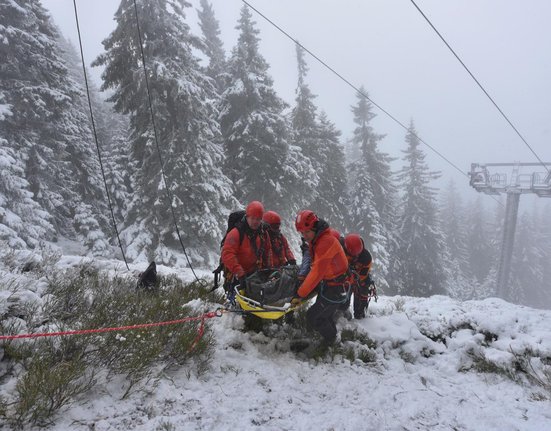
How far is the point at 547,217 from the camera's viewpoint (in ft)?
217

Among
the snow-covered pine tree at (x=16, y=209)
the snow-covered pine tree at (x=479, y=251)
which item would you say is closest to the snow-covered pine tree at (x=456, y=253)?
the snow-covered pine tree at (x=479, y=251)

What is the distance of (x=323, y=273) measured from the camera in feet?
14.1

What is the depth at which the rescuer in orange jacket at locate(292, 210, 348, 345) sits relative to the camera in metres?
4.29

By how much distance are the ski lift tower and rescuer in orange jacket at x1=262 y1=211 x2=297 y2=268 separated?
25.6 metres

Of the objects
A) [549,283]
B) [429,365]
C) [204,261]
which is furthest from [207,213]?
[549,283]

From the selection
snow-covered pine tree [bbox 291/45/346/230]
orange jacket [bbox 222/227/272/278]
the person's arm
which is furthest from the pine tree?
the person's arm

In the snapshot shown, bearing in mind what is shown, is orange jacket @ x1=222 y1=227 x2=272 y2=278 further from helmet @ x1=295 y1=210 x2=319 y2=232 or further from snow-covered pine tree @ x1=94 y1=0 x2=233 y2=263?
snow-covered pine tree @ x1=94 y1=0 x2=233 y2=263

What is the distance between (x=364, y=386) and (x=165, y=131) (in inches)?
504

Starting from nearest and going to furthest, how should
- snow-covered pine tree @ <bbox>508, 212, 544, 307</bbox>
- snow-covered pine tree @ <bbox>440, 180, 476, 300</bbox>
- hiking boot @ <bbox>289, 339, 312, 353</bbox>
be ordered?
1. hiking boot @ <bbox>289, 339, 312, 353</bbox>
2. snow-covered pine tree @ <bbox>440, 180, 476, 300</bbox>
3. snow-covered pine tree @ <bbox>508, 212, 544, 307</bbox>

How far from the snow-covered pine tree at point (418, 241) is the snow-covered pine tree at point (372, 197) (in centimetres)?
181

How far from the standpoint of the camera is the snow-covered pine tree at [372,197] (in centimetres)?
2411

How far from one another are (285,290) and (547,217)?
82.7 metres

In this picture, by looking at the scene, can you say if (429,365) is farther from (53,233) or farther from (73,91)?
(73,91)

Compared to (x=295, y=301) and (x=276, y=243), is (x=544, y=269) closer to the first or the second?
(x=276, y=243)
